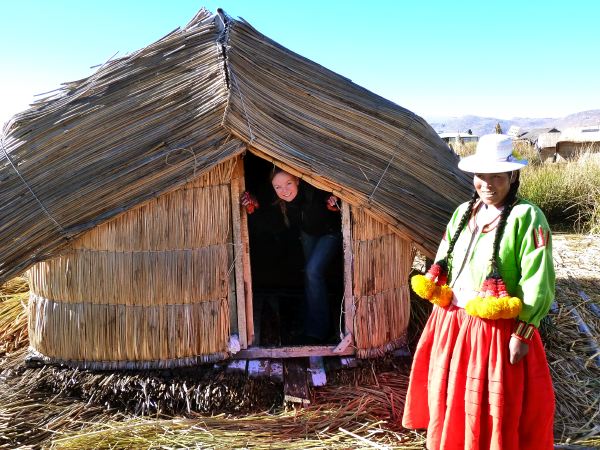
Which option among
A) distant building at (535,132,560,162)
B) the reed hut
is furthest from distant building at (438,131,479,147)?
the reed hut

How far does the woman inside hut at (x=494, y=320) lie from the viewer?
7.35 ft

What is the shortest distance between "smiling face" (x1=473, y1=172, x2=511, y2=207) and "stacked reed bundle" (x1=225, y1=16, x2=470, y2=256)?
1.10m

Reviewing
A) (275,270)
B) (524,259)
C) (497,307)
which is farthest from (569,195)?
(497,307)

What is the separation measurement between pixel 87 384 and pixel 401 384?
2.15 meters

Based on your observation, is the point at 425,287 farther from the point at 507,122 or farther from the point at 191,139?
the point at 507,122

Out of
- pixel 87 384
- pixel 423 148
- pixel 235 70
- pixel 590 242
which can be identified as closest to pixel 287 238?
pixel 423 148

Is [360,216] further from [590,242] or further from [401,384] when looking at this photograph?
[590,242]

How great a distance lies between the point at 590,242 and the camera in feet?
23.2

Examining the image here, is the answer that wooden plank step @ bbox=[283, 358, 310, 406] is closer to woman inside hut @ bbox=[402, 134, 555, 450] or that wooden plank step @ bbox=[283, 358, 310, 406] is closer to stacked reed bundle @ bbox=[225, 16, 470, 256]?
woman inside hut @ bbox=[402, 134, 555, 450]

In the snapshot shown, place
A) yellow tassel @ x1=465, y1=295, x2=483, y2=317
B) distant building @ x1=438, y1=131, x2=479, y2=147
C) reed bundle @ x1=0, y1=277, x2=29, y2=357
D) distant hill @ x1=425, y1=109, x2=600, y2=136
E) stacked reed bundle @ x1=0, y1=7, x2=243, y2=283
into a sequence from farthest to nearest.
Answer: distant hill @ x1=425, y1=109, x2=600, y2=136 < distant building @ x1=438, y1=131, x2=479, y2=147 < reed bundle @ x1=0, y1=277, x2=29, y2=357 < stacked reed bundle @ x1=0, y1=7, x2=243, y2=283 < yellow tassel @ x1=465, y1=295, x2=483, y2=317

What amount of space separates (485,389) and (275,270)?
3090mm

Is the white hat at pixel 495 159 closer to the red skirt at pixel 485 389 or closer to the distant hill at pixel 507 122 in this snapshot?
the red skirt at pixel 485 389

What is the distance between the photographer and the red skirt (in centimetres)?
232

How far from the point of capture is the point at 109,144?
348cm
